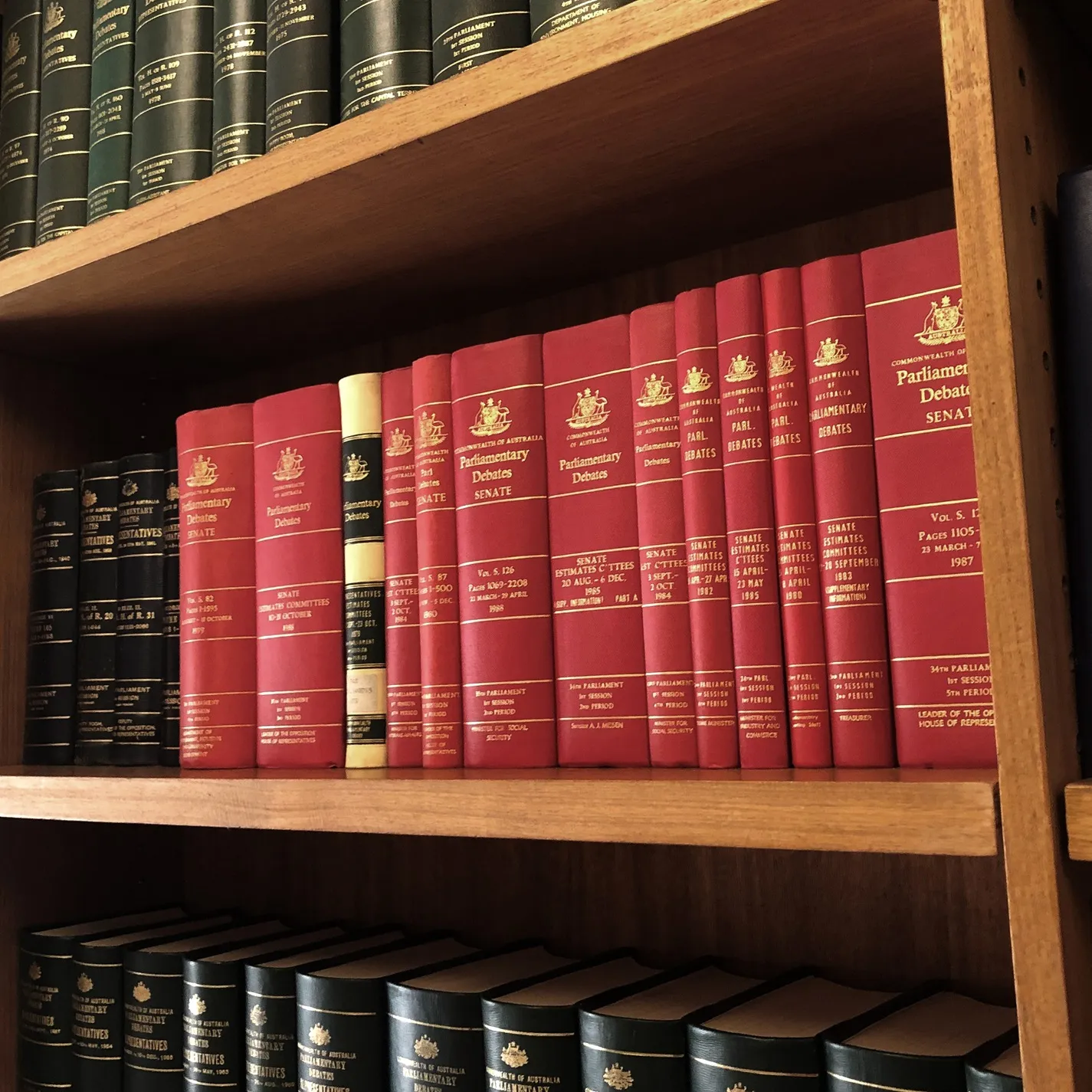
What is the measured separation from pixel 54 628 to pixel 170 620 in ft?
0.40

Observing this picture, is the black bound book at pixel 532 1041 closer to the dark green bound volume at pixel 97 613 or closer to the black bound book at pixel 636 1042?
the black bound book at pixel 636 1042

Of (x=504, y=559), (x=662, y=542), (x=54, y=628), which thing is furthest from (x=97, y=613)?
(x=662, y=542)

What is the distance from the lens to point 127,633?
3.08ft

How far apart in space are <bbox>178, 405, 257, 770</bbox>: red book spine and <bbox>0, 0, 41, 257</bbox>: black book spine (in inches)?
9.5

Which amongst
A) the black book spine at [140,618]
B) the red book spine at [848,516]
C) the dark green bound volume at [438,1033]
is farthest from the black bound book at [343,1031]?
the red book spine at [848,516]

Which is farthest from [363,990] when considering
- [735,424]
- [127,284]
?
[127,284]

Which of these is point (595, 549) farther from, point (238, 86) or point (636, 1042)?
point (238, 86)

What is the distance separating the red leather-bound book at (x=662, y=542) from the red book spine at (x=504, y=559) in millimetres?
69

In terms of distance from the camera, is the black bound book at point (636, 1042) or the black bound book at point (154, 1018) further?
the black bound book at point (154, 1018)

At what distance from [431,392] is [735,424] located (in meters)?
0.21

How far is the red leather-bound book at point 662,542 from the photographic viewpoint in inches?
25.5

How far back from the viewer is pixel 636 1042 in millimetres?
645

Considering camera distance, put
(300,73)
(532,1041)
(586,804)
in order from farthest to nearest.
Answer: (300,73) → (532,1041) → (586,804)

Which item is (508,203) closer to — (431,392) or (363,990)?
(431,392)
